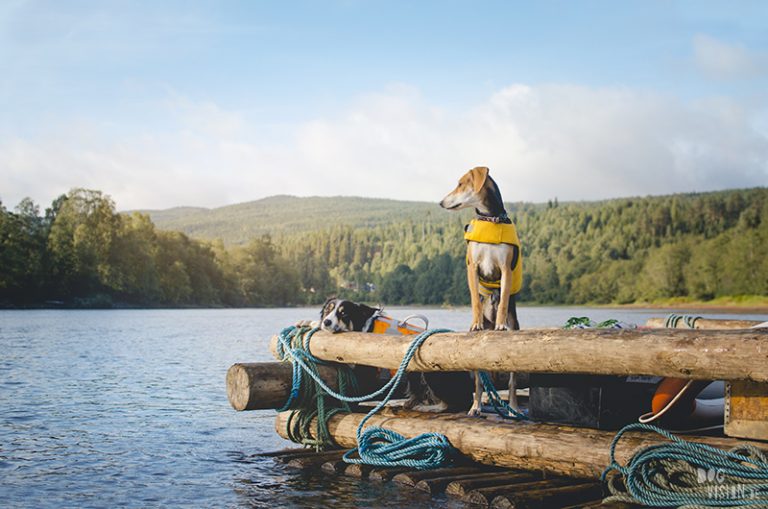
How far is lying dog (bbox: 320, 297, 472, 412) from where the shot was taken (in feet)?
29.5

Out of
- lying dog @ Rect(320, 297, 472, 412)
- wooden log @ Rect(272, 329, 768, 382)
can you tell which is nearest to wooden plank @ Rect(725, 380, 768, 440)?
wooden log @ Rect(272, 329, 768, 382)

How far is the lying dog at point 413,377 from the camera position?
8.98 m

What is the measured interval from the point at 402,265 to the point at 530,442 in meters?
185

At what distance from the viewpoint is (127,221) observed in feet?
352

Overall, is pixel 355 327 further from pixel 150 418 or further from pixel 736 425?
pixel 150 418

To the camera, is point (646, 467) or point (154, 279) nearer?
point (646, 467)

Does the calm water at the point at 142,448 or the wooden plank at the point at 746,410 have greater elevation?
the wooden plank at the point at 746,410

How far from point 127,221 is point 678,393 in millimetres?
107411

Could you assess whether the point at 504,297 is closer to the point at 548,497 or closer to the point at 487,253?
the point at 487,253

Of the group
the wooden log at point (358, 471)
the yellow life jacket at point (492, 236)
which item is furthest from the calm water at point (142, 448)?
the yellow life jacket at point (492, 236)

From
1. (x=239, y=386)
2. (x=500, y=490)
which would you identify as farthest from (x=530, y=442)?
(x=239, y=386)

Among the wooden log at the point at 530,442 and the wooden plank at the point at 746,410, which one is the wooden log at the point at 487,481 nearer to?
the wooden log at the point at 530,442

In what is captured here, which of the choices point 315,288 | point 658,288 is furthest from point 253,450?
point 315,288

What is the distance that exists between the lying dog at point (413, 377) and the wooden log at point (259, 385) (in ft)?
2.47
